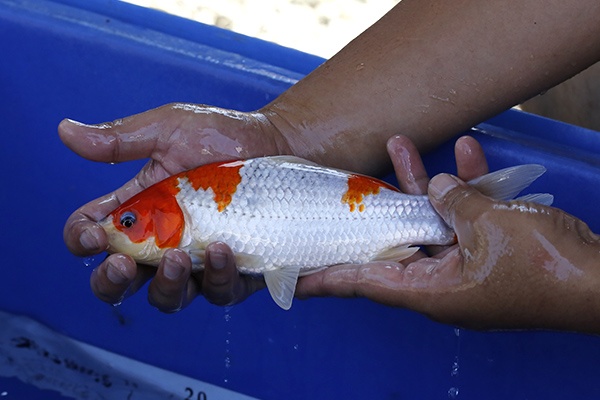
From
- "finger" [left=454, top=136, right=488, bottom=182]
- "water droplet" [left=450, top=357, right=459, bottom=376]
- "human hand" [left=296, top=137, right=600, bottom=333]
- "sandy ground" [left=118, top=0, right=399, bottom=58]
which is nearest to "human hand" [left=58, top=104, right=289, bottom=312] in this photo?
"human hand" [left=296, top=137, right=600, bottom=333]

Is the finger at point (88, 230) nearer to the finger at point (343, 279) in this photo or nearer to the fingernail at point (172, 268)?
the fingernail at point (172, 268)

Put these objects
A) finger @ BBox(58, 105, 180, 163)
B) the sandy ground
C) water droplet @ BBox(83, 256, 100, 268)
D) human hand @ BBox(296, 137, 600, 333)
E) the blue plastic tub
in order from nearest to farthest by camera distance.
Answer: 1. human hand @ BBox(296, 137, 600, 333)
2. finger @ BBox(58, 105, 180, 163)
3. the blue plastic tub
4. water droplet @ BBox(83, 256, 100, 268)
5. the sandy ground

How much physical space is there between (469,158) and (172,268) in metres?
0.48

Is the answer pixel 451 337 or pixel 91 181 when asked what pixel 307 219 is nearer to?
pixel 451 337

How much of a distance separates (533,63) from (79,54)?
821mm

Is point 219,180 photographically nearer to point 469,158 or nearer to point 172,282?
point 172,282

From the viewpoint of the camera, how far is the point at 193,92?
154 centimetres

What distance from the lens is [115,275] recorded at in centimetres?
113

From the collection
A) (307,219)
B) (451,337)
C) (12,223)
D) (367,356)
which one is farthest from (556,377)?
(12,223)

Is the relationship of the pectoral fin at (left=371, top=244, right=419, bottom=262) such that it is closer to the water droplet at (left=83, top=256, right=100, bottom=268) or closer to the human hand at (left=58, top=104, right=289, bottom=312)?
the human hand at (left=58, top=104, right=289, bottom=312)

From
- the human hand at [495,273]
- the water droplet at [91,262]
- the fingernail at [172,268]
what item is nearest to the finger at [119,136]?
the fingernail at [172,268]

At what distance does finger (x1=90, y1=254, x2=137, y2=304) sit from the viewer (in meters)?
1.13

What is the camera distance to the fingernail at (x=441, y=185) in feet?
3.84

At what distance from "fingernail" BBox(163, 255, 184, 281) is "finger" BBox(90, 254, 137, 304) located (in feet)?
0.15
